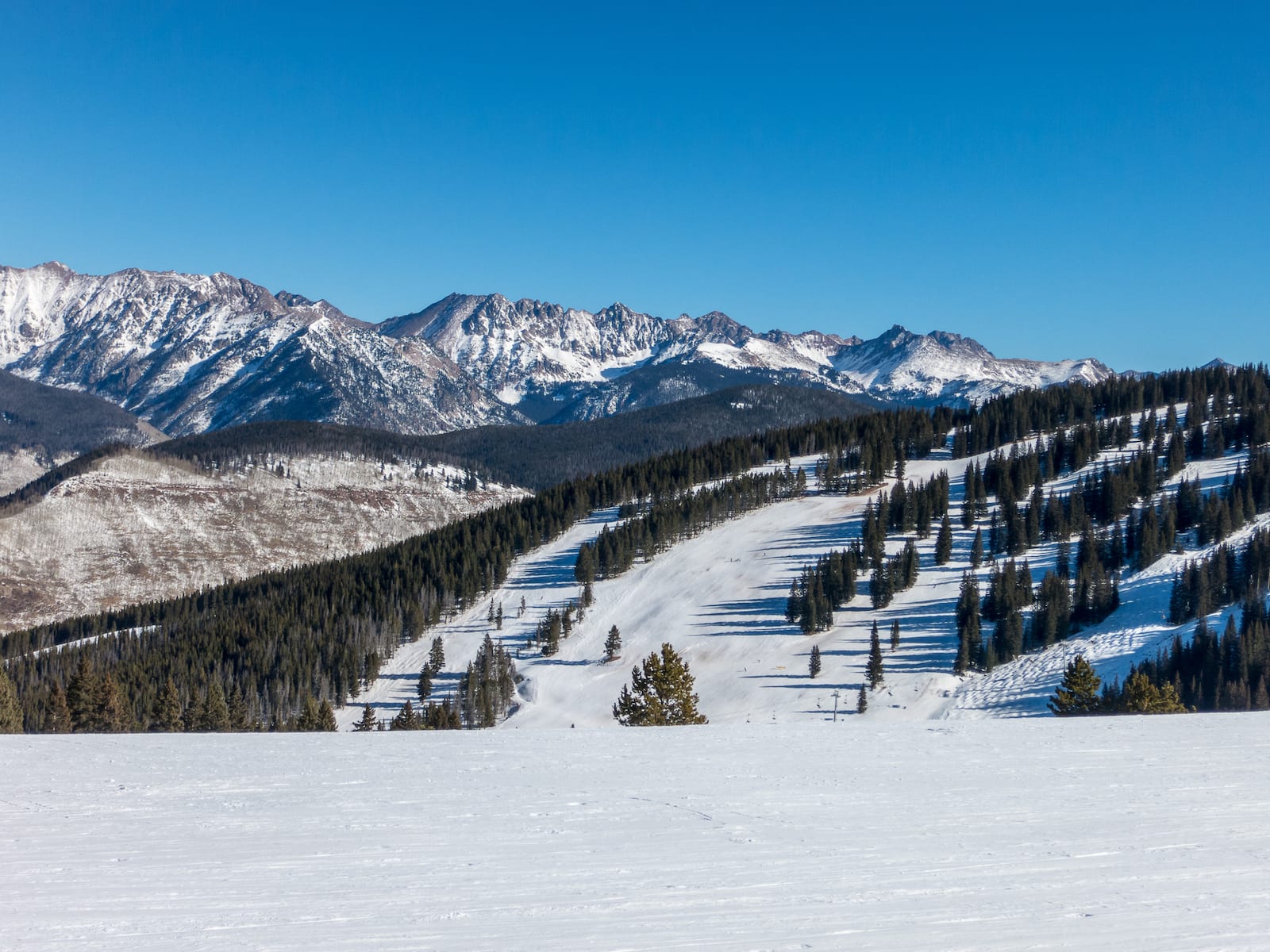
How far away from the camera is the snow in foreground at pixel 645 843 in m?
11.0

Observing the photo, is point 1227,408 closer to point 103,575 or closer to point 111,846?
point 111,846

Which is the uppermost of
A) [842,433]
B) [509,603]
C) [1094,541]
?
[842,433]

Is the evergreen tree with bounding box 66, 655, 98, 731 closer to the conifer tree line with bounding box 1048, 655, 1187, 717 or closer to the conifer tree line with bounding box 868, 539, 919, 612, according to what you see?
the conifer tree line with bounding box 1048, 655, 1187, 717

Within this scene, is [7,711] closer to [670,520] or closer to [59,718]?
[59,718]

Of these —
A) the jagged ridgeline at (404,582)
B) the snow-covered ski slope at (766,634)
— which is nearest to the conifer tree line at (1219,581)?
the snow-covered ski slope at (766,634)

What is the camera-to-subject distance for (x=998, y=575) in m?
97.6

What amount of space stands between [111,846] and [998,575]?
3823 inches

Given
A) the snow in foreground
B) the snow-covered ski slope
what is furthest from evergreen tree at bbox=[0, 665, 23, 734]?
the snow-covered ski slope

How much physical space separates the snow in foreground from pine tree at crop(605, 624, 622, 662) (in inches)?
3008

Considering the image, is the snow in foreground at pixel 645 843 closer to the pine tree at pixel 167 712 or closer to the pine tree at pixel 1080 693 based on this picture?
the pine tree at pixel 1080 693

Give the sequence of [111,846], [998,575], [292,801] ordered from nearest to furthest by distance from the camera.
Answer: [111,846] → [292,801] → [998,575]

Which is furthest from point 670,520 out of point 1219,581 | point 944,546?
point 1219,581

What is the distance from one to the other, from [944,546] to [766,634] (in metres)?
29.3

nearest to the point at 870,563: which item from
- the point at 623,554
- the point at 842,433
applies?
the point at 623,554
